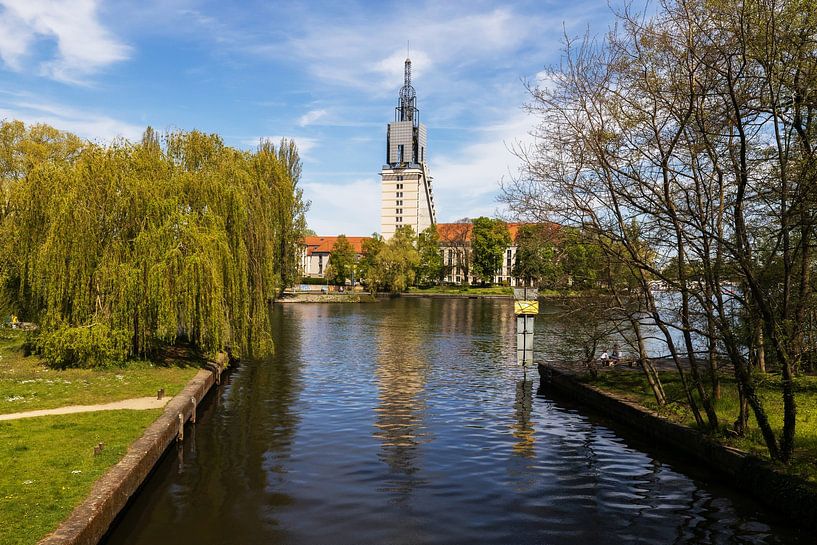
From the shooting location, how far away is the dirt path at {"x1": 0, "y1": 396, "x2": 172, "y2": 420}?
15.3 meters

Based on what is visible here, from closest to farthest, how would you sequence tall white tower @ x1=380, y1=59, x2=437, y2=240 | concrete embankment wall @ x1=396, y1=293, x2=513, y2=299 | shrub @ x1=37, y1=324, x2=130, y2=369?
shrub @ x1=37, y1=324, x2=130, y2=369, concrete embankment wall @ x1=396, y1=293, x2=513, y2=299, tall white tower @ x1=380, y1=59, x2=437, y2=240

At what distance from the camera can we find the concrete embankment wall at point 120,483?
29.1ft

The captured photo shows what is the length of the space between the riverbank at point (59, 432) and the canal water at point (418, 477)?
4.04ft

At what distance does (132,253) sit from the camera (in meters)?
22.6

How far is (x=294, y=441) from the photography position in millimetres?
17203

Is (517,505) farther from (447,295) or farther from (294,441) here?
(447,295)

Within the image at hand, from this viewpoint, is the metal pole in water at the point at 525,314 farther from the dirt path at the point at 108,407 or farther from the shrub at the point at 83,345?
the shrub at the point at 83,345

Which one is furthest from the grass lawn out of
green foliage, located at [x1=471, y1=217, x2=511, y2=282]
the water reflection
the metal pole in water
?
green foliage, located at [x1=471, y1=217, x2=511, y2=282]

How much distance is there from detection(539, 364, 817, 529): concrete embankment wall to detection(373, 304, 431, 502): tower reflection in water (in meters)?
6.51

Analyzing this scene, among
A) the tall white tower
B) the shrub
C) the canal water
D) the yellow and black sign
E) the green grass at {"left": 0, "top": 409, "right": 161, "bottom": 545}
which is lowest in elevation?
the canal water

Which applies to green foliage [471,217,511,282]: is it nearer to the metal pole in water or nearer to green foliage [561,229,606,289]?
the metal pole in water

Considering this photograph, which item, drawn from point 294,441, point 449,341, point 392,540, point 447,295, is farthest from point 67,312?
point 447,295

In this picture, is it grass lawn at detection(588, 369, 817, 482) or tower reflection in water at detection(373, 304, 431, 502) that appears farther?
tower reflection in water at detection(373, 304, 431, 502)

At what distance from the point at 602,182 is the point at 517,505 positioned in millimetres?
7991
